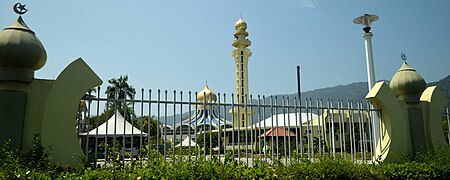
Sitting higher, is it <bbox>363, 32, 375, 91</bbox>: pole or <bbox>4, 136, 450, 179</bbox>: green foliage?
<bbox>363, 32, 375, 91</bbox>: pole

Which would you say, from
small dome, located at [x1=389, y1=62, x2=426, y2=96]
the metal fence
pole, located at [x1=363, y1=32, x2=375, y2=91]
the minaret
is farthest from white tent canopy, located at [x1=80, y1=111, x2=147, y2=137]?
the minaret

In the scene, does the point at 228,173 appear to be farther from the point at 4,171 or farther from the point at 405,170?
the point at 405,170

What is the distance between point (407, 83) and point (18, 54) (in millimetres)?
8855

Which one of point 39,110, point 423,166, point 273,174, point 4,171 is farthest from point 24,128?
point 423,166

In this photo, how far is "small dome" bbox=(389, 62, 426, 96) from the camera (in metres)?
9.34

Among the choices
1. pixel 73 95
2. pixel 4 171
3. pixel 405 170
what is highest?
pixel 73 95

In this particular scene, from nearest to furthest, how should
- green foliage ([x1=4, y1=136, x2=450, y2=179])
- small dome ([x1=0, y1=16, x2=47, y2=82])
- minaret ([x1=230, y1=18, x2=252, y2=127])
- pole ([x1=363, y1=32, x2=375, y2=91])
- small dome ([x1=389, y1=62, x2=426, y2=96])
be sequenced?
1. green foliage ([x1=4, y1=136, x2=450, y2=179])
2. small dome ([x1=0, y1=16, x2=47, y2=82])
3. small dome ([x1=389, y1=62, x2=426, y2=96])
4. pole ([x1=363, y1=32, x2=375, y2=91])
5. minaret ([x1=230, y1=18, x2=252, y2=127])

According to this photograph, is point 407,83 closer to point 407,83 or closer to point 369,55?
point 407,83

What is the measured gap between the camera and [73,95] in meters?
5.69

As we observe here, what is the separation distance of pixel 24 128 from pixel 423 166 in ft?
26.3

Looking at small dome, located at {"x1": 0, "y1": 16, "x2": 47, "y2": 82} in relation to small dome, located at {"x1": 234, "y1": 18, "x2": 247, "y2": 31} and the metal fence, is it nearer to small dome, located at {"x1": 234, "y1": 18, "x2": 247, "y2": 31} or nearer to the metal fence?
the metal fence

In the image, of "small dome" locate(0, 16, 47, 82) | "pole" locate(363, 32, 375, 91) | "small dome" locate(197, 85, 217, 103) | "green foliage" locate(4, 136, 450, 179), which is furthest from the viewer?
"pole" locate(363, 32, 375, 91)

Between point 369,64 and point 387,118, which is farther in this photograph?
point 369,64

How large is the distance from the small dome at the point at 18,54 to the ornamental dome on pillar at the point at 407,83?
27.8ft
